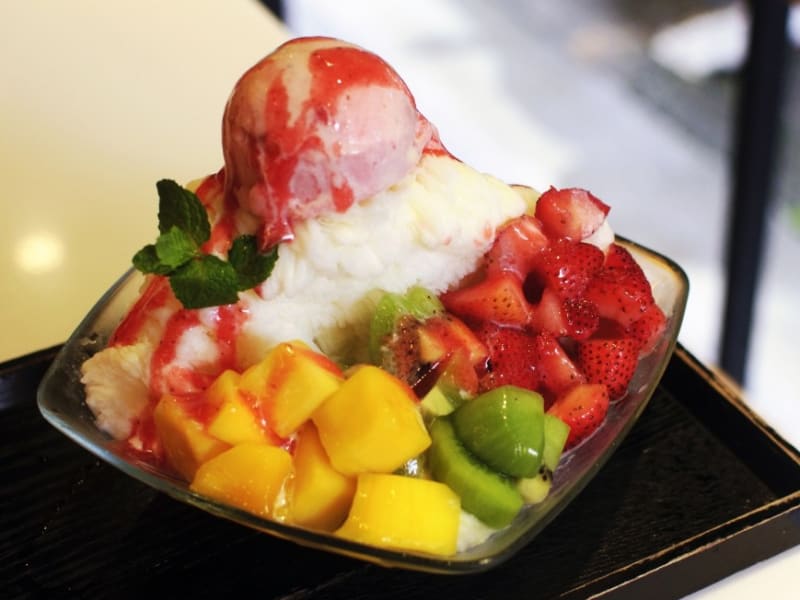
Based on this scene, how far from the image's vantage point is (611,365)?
114cm

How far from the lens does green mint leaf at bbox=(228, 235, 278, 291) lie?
1.09 m

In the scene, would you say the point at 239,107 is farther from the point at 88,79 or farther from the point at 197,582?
the point at 88,79

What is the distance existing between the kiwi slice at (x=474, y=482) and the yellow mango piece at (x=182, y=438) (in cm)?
22

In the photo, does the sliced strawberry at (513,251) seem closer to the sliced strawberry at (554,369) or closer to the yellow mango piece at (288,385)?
the sliced strawberry at (554,369)

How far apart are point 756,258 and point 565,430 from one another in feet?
5.76

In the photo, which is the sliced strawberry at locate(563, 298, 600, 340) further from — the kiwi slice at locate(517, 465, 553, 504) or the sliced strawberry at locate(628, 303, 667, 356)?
the kiwi slice at locate(517, 465, 553, 504)

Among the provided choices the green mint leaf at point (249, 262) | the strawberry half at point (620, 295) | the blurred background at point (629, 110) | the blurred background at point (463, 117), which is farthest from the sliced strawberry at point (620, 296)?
the blurred background at point (629, 110)

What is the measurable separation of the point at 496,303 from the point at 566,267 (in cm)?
10

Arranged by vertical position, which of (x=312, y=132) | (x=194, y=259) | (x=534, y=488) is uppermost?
(x=312, y=132)

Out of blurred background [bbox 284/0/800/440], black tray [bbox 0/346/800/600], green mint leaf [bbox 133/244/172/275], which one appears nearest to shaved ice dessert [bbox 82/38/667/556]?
green mint leaf [bbox 133/244/172/275]

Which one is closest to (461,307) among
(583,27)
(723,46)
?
(723,46)

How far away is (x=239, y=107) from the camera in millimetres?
1087

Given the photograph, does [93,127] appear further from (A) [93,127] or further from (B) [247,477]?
(B) [247,477]

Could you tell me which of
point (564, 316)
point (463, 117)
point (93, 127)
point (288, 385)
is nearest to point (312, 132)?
point (288, 385)
